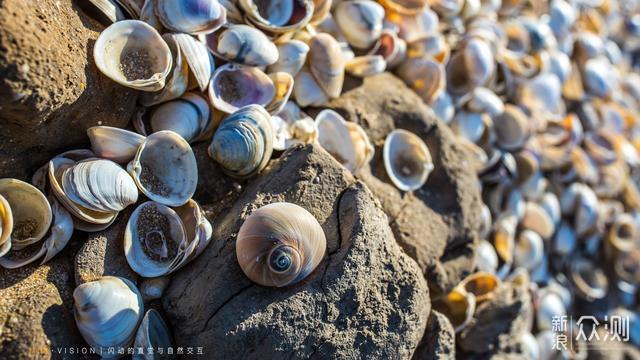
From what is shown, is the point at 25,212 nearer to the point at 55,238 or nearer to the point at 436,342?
the point at 55,238

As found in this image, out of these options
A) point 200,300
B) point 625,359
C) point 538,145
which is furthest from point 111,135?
point 625,359

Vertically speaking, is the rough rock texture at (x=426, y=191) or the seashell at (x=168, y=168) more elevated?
the seashell at (x=168, y=168)

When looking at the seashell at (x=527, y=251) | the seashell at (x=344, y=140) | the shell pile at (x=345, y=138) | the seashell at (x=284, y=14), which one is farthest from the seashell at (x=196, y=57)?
the seashell at (x=527, y=251)

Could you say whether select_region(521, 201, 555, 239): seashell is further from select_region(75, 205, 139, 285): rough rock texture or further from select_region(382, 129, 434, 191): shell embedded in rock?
select_region(75, 205, 139, 285): rough rock texture

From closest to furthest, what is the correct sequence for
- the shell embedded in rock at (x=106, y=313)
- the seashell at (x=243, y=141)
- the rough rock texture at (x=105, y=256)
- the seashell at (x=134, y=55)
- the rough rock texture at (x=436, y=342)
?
the shell embedded in rock at (x=106, y=313), the rough rock texture at (x=105, y=256), the seashell at (x=134, y=55), the seashell at (x=243, y=141), the rough rock texture at (x=436, y=342)

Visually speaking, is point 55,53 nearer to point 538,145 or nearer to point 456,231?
point 456,231

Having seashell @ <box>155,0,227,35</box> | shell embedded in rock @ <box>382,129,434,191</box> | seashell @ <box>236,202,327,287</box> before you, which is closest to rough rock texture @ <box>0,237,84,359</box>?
seashell @ <box>236,202,327,287</box>

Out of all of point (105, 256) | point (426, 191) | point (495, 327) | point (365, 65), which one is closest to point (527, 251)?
point (495, 327)

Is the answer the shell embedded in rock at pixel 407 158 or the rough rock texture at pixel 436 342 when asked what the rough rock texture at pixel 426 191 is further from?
the rough rock texture at pixel 436 342
